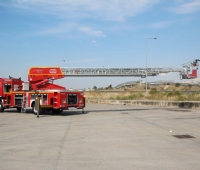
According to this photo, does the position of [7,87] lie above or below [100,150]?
above

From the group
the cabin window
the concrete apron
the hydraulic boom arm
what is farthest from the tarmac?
the concrete apron

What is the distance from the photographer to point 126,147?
A: 379 inches

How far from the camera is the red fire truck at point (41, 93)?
21656 millimetres

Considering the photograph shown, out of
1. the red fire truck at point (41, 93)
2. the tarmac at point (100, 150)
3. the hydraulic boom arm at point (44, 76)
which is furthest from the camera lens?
the hydraulic boom arm at point (44, 76)

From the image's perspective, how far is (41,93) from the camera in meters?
22.2

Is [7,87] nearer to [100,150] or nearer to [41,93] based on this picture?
[41,93]

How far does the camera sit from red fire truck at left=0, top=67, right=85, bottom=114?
21.7 m

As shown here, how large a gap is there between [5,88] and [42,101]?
5235 mm

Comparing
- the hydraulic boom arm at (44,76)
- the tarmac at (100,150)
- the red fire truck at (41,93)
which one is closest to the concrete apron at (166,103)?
the red fire truck at (41,93)

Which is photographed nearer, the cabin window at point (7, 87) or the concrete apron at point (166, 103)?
the cabin window at point (7, 87)

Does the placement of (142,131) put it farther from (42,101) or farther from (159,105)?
(159,105)

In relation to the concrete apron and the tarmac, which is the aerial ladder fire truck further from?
the concrete apron

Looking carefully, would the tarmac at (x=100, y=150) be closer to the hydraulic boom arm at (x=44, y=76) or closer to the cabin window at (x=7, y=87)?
the hydraulic boom arm at (x=44, y=76)

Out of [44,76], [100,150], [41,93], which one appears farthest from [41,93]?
[100,150]
